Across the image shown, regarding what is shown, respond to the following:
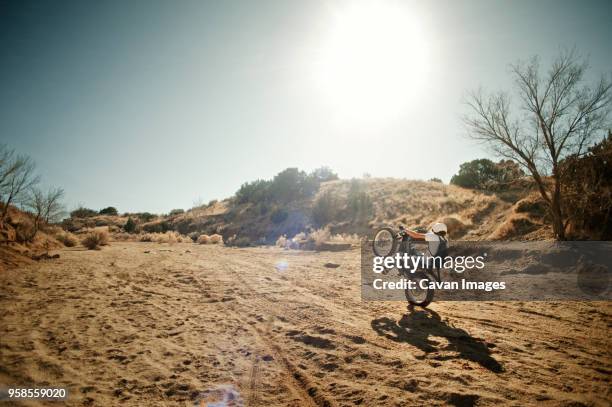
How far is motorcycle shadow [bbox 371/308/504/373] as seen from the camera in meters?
3.65

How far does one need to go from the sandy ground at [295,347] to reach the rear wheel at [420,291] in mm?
235

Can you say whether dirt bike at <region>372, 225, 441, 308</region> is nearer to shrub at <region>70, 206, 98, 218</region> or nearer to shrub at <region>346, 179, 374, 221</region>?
shrub at <region>346, 179, 374, 221</region>

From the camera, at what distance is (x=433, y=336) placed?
14.3 feet

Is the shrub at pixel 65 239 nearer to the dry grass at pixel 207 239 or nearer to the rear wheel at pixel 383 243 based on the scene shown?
the dry grass at pixel 207 239

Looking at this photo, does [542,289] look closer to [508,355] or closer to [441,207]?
[508,355]

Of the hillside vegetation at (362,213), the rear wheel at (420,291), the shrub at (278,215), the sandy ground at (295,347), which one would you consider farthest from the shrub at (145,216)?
the rear wheel at (420,291)

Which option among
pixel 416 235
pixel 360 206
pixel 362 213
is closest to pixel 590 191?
pixel 416 235

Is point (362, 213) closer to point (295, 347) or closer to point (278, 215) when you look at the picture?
point (278, 215)

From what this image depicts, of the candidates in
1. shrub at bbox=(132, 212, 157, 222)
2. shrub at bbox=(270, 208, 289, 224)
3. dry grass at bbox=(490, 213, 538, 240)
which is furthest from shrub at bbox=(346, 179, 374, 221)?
shrub at bbox=(132, 212, 157, 222)

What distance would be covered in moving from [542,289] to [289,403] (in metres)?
6.77

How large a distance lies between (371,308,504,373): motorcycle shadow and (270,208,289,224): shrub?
2376 centimetres

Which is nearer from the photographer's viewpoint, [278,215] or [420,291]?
[420,291]

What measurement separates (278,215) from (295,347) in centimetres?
2566

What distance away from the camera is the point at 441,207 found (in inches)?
904
